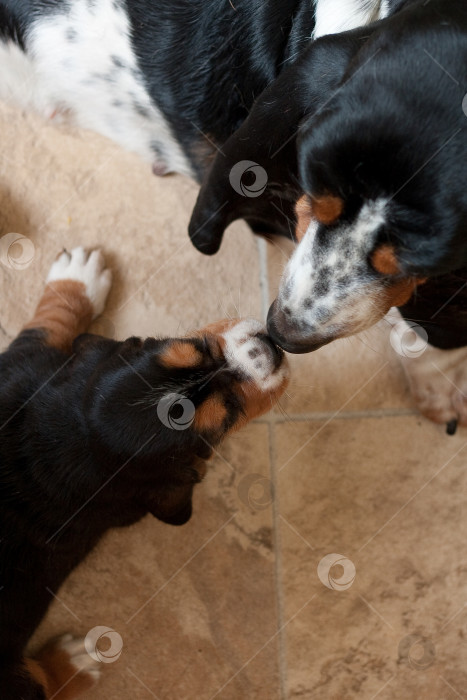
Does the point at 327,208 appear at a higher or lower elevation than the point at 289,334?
higher

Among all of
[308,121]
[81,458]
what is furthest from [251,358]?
[308,121]

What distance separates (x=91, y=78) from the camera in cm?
223

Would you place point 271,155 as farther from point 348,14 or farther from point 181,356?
point 181,356

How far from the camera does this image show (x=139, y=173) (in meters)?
2.57

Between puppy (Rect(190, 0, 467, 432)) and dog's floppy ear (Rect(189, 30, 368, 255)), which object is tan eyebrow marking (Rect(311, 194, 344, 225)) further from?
dog's floppy ear (Rect(189, 30, 368, 255))

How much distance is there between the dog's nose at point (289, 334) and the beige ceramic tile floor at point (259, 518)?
637 mm

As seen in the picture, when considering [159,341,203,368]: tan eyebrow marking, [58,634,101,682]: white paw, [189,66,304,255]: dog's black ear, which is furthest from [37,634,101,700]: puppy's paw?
[189,66,304,255]: dog's black ear

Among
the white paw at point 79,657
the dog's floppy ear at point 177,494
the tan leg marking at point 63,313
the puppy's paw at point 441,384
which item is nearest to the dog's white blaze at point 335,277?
the dog's floppy ear at point 177,494

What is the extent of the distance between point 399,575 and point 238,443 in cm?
70

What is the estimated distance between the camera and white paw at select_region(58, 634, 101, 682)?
89.2 inches

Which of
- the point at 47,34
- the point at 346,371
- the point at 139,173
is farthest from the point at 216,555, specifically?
the point at 47,34

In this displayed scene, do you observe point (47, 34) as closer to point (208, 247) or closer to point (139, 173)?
point (139, 173)

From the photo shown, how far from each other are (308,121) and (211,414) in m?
0.78

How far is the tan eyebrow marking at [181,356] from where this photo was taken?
A: 184 centimetres
